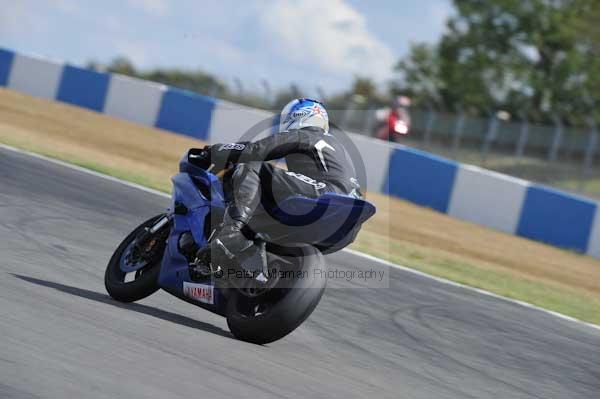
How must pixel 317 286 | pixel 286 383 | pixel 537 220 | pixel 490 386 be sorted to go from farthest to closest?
pixel 537 220, pixel 490 386, pixel 317 286, pixel 286 383

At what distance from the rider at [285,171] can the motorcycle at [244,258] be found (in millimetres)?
109

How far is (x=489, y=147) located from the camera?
2689 cm

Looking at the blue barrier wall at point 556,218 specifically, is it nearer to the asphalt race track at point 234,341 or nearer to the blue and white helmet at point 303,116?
the asphalt race track at point 234,341

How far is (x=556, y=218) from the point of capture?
53.4ft

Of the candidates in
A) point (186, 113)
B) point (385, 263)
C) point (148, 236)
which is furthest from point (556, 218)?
point (148, 236)

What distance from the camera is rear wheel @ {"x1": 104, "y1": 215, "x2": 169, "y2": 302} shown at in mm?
6426

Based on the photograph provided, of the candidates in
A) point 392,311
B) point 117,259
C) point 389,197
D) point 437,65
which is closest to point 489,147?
point 389,197

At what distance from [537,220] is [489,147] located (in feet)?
34.9

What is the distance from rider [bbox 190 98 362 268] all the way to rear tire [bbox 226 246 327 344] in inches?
11.9

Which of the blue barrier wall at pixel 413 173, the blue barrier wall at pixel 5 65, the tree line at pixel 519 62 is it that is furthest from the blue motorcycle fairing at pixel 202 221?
the tree line at pixel 519 62

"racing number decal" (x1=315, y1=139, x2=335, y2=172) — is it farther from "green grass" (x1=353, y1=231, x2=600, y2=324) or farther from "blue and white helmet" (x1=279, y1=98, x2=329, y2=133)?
"green grass" (x1=353, y1=231, x2=600, y2=324)

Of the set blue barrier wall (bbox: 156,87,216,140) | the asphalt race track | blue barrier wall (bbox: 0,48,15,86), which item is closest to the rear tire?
the asphalt race track

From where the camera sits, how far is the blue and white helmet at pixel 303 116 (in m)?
6.09

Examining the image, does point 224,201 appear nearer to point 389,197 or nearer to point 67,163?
point 67,163
